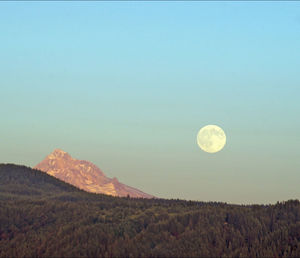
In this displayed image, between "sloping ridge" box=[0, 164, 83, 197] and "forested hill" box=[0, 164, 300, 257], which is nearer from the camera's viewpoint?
"forested hill" box=[0, 164, 300, 257]

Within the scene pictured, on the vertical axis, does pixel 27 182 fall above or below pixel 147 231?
above

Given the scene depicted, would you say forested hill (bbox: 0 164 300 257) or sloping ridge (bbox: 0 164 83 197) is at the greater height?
sloping ridge (bbox: 0 164 83 197)

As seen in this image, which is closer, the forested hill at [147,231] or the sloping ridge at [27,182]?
the forested hill at [147,231]

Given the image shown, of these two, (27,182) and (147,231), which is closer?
(147,231)

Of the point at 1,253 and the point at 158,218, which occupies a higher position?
the point at 158,218

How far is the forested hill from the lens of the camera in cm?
2803

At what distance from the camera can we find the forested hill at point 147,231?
28.0 meters

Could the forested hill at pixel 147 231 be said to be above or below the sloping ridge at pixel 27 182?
below

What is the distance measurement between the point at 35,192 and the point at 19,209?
20.1 meters

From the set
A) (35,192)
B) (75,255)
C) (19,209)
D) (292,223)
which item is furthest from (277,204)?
(35,192)

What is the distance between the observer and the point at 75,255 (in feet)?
94.2

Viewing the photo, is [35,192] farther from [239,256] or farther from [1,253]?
[239,256]

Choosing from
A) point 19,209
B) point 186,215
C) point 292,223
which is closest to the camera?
point 292,223

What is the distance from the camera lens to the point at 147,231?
31188 mm
